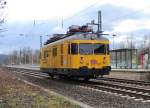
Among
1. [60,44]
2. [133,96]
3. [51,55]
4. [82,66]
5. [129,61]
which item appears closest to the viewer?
[133,96]

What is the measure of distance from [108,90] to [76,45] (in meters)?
6.52

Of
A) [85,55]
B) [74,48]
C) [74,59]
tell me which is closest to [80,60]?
[74,59]

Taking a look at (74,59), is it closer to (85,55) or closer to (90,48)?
(85,55)

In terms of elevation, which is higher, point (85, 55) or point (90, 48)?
point (90, 48)

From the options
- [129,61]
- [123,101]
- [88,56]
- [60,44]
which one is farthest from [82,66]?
[129,61]

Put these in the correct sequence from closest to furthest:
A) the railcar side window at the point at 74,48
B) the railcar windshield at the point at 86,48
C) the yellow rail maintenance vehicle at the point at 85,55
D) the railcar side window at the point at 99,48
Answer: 1. the yellow rail maintenance vehicle at the point at 85,55
2. the railcar side window at the point at 74,48
3. the railcar windshield at the point at 86,48
4. the railcar side window at the point at 99,48

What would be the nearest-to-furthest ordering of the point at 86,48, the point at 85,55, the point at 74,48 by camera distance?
the point at 74,48
the point at 85,55
the point at 86,48

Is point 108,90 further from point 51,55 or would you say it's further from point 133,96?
point 51,55

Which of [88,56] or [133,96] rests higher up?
[88,56]

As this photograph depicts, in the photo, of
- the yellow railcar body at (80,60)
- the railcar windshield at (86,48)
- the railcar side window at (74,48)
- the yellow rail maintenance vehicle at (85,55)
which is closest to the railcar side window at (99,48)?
the yellow rail maintenance vehicle at (85,55)

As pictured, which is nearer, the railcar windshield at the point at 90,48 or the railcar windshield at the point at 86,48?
the railcar windshield at the point at 90,48

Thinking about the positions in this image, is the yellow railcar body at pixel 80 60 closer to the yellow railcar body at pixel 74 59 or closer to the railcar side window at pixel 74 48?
the yellow railcar body at pixel 74 59

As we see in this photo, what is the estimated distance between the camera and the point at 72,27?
111ft

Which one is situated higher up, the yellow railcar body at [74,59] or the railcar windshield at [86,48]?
the railcar windshield at [86,48]
